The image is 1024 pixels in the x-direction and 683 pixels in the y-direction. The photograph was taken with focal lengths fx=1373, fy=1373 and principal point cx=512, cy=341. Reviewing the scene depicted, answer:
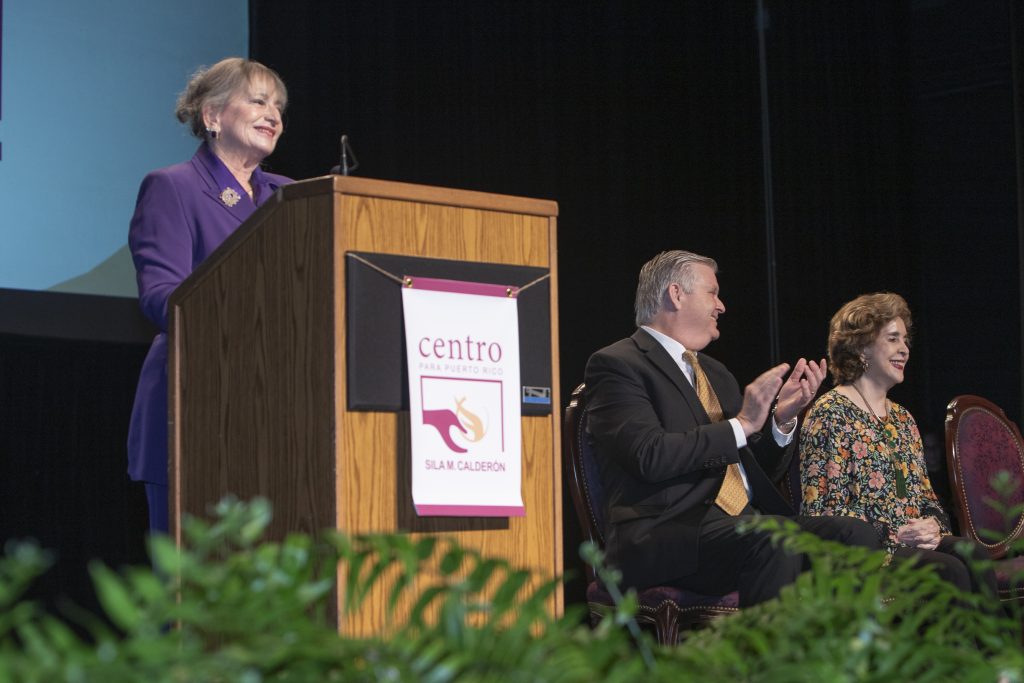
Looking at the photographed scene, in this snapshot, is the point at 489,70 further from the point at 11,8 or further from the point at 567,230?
the point at 11,8

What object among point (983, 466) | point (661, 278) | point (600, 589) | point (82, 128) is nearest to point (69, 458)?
point (82, 128)

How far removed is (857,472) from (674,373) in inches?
26.0

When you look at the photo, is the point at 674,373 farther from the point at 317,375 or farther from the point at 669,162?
the point at 669,162

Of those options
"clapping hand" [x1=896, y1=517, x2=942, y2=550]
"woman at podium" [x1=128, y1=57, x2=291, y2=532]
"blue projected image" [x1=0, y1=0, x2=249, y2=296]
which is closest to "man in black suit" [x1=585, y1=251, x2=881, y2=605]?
"clapping hand" [x1=896, y1=517, x2=942, y2=550]

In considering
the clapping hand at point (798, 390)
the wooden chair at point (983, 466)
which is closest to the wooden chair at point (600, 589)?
the clapping hand at point (798, 390)

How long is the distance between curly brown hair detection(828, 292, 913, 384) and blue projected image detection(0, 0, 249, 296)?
6.56 ft

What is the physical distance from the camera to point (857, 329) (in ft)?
12.8

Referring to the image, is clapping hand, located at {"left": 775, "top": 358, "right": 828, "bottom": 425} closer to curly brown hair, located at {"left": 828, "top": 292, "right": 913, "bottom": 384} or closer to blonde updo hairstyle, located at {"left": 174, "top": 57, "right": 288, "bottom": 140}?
curly brown hair, located at {"left": 828, "top": 292, "right": 913, "bottom": 384}

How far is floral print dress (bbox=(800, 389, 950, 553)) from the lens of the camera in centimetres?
362

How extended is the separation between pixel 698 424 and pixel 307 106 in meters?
1.98

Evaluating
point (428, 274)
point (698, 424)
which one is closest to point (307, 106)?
point (698, 424)

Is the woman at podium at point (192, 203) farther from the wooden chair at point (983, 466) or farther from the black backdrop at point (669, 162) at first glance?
the wooden chair at point (983, 466)

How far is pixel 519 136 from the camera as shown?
5.30 metres

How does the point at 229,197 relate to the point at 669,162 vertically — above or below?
Result: below
